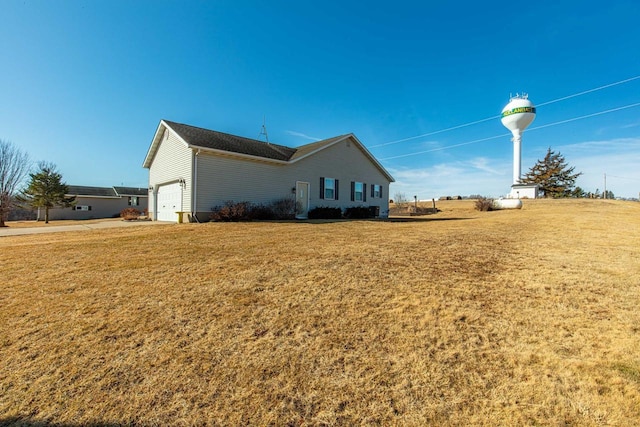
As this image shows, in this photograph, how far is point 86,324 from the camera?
3117mm

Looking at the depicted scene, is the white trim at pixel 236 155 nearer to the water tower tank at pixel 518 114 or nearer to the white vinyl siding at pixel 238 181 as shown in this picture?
the white vinyl siding at pixel 238 181

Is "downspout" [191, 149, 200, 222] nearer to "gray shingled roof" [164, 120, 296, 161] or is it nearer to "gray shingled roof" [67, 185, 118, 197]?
"gray shingled roof" [164, 120, 296, 161]

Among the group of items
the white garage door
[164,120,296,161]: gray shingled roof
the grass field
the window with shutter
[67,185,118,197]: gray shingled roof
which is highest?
[164,120,296,161]: gray shingled roof

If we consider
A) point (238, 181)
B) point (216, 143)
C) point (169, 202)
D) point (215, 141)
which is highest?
point (215, 141)

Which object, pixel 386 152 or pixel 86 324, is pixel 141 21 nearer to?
pixel 86 324

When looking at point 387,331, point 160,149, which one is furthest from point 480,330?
point 160,149

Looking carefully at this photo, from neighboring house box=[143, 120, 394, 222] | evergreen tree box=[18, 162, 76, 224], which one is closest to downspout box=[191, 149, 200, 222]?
neighboring house box=[143, 120, 394, 222]

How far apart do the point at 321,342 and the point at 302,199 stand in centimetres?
1488

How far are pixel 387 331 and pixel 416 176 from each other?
1422 inches

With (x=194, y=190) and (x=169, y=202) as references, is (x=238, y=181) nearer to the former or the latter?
(x=194, y=190)

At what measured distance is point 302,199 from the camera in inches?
687

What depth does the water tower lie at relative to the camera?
42375mm

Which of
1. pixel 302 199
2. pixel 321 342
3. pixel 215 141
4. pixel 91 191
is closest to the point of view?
pixel 321 342

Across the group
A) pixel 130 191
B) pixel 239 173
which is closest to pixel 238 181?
pixel 239 173
